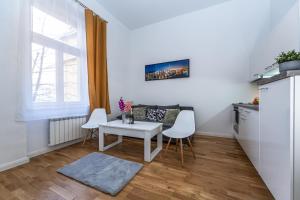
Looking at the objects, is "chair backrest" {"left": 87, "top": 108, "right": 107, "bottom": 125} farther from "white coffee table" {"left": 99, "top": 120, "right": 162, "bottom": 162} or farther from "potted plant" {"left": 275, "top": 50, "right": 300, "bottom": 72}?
"potted plant" {"left": 275, "top": 50, "right": 300, "bottom": 72}

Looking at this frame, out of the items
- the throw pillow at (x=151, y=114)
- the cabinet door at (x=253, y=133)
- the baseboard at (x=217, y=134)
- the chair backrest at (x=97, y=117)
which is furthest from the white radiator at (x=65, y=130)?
the cabinet door at (x=253, y=133)

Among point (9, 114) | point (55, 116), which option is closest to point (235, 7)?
point (55, 116)

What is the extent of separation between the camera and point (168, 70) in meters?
3.71

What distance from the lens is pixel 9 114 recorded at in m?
1.82

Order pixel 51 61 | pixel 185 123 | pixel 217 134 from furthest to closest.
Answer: pixel 217 134 < pixel 185 123 < pixel 51 61

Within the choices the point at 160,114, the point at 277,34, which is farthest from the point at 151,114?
the point at 277,34

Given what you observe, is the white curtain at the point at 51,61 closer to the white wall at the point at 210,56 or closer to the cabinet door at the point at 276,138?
the white wall at the point at 210,56

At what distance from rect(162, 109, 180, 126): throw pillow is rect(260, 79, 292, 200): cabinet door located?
1763mm

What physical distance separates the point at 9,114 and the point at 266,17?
4772 millimetres

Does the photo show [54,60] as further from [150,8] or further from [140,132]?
[150,8]

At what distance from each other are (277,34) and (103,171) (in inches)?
116

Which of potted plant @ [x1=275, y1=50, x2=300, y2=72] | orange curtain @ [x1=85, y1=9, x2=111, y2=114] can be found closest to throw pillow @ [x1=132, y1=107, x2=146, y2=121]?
orange curtain @ [x1=85, y1=9, x2=111, y2=114]

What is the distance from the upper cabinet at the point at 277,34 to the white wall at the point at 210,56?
Answer: 0.67 ft

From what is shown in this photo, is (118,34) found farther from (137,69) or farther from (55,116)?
(55,116)
